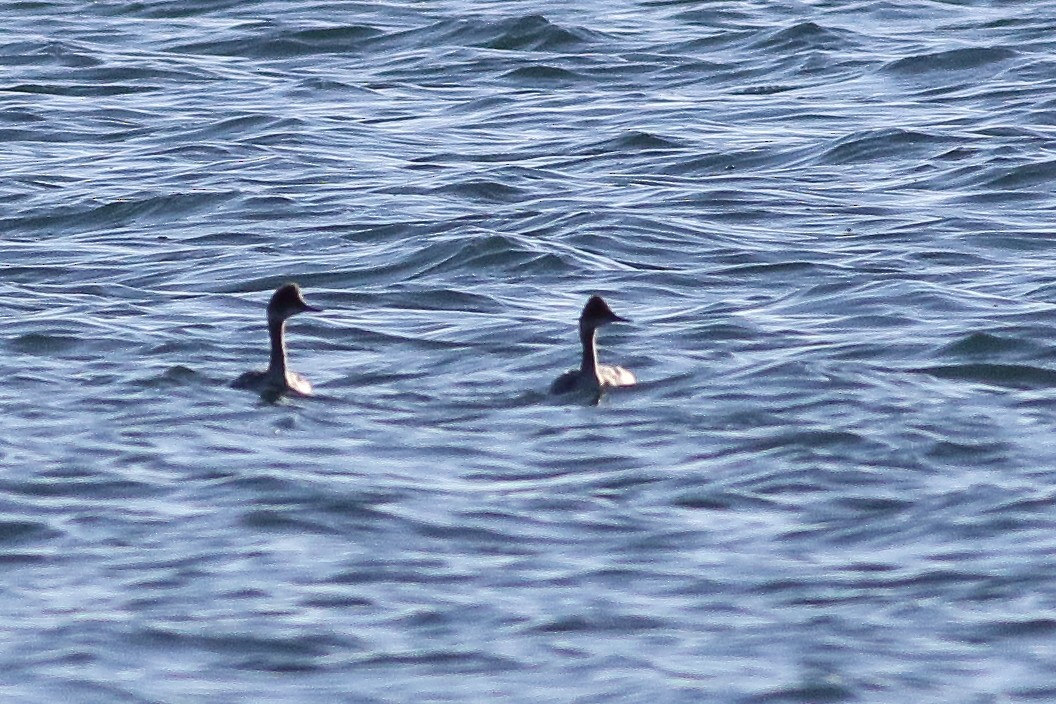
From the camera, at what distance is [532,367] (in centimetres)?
1614

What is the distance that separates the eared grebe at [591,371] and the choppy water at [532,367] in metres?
0.16

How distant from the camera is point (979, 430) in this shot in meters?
14.1

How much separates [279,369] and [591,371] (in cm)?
189

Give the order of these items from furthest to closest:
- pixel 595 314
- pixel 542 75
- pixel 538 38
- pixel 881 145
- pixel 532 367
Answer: pixel 538 38 < pixel 542 75 < pixel 881 145 < pixel 532 367 < pixel 595 314

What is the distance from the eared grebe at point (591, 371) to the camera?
15.0 m

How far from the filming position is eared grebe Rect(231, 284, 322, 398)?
14945mm

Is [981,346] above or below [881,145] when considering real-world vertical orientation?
above

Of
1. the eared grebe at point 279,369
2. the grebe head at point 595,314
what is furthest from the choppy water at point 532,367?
the grebe head at point 595,314

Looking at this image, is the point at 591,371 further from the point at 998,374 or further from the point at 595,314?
the point at 998,374

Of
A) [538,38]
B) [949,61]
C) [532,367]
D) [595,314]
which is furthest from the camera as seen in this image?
[538,38]

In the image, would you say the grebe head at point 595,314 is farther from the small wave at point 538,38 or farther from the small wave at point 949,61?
the small wave at point 538,38

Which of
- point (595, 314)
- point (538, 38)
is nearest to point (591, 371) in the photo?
point (595, 314)

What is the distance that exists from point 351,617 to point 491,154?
43.4ft

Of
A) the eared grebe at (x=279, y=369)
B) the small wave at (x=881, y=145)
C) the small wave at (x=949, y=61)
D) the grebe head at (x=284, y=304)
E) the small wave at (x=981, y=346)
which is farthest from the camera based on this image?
the small wave at (x=949, y=61)
